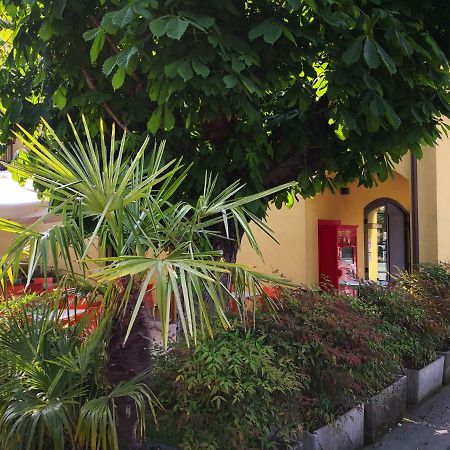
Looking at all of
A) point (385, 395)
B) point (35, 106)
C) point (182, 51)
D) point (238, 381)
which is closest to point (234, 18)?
point (182, 51)

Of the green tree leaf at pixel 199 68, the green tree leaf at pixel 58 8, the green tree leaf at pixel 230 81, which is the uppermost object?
the green tree leaf at pixel 58 8

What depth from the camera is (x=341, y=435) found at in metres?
4.34

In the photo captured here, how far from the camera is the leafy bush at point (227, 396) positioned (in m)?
3.40

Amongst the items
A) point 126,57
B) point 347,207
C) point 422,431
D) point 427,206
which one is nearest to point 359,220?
point 347,207

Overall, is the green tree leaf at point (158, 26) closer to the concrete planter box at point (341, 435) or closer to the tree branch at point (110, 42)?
the tree branch at point (110, 42)

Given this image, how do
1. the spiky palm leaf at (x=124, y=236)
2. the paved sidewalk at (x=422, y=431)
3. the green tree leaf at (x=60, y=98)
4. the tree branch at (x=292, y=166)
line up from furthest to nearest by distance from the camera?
the tree branch at (x=292, y=166), the paved sidewalk at (x=422, y=431), the green tree leaf at (x=60, y=98), the spiky palm leaf at (x=124, y=236)

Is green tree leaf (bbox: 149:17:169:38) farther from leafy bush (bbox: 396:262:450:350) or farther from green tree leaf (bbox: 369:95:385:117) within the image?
leafy bush (bbox: 396:262:450:350)

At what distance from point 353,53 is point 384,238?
1099cm

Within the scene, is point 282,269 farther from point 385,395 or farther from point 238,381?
point 238,381

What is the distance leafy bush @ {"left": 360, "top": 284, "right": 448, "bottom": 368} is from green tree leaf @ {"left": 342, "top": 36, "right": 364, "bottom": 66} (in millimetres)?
2871

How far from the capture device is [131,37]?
387 cm

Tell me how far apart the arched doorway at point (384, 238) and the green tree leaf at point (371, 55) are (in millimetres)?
10030

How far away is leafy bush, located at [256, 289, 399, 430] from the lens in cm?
409

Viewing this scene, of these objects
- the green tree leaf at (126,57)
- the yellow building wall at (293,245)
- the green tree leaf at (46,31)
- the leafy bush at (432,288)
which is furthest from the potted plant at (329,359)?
the yellow building wall at (293,245)
